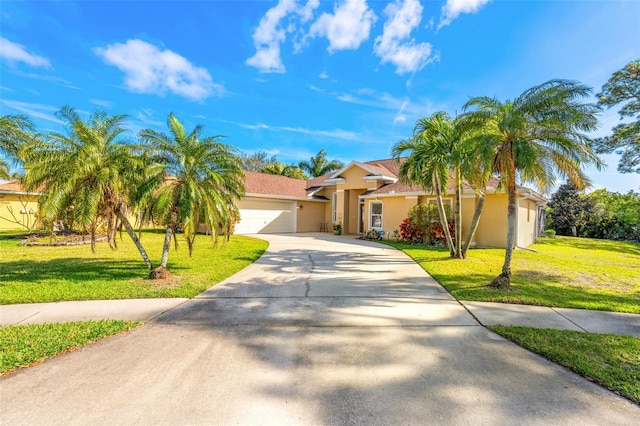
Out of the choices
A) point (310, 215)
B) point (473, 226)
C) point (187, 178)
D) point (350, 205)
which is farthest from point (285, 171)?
point (187, 178)

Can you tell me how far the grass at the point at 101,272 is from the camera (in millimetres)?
6184

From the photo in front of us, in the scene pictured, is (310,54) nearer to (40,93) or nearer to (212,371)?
(40,93)

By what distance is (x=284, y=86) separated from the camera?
59.9ft

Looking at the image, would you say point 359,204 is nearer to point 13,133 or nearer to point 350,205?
point 350,205

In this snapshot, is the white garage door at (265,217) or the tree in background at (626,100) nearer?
the tree in background at (626,100)

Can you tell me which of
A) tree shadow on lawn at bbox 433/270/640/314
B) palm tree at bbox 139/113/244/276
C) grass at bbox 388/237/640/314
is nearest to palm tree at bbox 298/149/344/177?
grass at bbox 388/237/640/314

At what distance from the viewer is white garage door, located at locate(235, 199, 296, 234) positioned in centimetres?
1984

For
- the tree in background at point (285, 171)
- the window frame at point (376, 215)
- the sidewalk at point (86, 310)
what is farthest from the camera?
the tree in background at point (285, 171)

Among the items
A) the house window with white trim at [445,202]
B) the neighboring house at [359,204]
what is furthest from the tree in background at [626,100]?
the house window with white trim at [445,202]

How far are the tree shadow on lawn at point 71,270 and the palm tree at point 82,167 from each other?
4.86 ft

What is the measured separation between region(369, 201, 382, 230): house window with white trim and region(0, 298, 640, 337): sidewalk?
13.3 meters

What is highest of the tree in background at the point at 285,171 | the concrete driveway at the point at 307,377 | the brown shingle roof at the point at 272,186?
the tree in background at the point at 285,171

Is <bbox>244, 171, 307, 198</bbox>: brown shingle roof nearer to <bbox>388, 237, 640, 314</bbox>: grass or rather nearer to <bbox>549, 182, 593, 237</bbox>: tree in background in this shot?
<bbox>388, 237, 640, 314</bbox>: grass

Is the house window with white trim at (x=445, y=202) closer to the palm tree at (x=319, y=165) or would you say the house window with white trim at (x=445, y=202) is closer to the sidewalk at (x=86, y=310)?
the sidewalk at (x=86, y=310)
